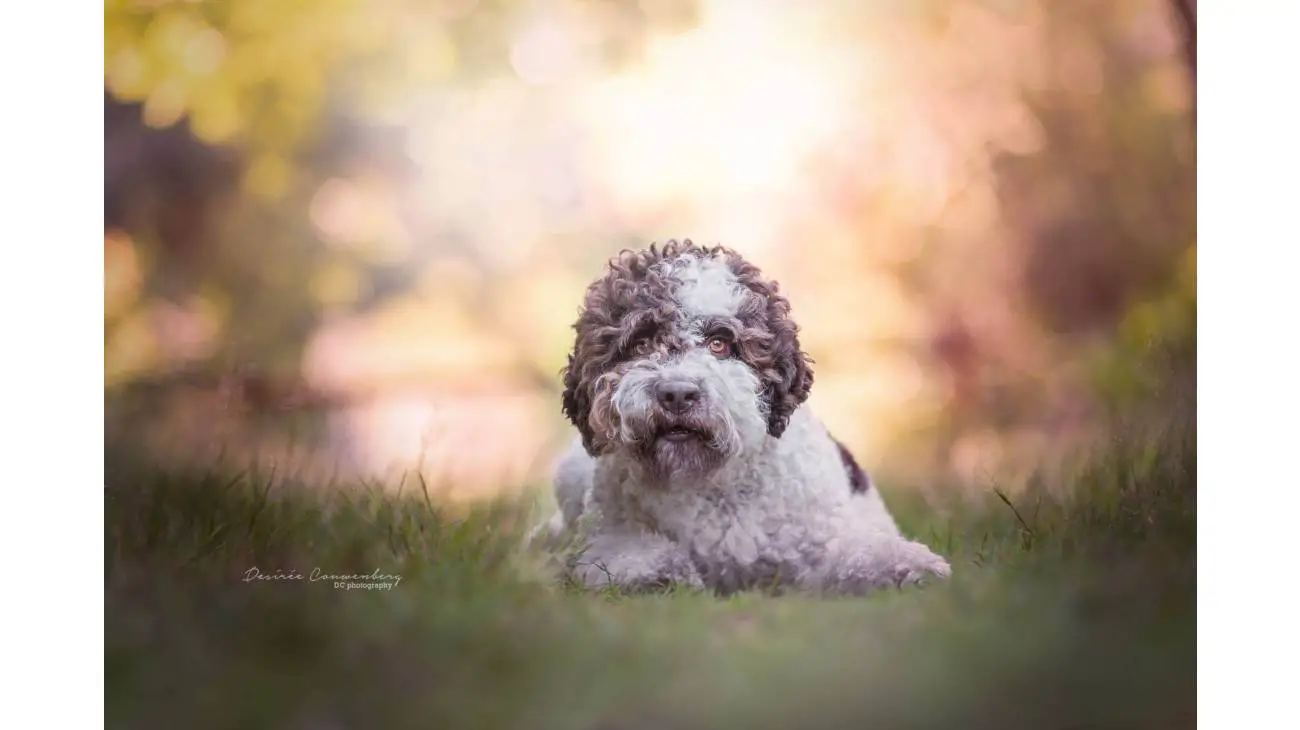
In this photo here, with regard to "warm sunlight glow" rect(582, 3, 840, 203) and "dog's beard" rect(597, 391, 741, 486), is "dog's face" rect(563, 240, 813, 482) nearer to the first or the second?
"dog's beard" rect(597, 391, 741, 486)

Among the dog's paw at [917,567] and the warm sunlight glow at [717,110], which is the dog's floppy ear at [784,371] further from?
the dog's paw at [917,567]

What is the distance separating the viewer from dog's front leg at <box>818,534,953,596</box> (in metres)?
2.83

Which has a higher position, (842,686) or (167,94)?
(167,94)

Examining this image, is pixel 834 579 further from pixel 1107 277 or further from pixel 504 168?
pixel 504 168

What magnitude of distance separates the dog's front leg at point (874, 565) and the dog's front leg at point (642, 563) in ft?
1.21

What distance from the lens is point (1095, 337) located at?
311 cm

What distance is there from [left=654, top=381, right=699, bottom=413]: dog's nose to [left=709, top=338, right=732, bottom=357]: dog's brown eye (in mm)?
135

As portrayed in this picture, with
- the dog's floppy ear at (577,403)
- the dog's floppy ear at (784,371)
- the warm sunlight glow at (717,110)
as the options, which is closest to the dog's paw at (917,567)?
the dog's floppy ear at (784,371)

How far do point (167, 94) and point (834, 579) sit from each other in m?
2.33

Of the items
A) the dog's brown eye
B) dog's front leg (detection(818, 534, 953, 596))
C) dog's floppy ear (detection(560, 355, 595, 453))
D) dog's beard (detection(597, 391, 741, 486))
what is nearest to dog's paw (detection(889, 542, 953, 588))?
dog's front leg (detection(818, 534, 953, 596))

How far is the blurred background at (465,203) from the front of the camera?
2.94 metres

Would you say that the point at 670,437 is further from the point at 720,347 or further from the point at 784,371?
the point at 784,371

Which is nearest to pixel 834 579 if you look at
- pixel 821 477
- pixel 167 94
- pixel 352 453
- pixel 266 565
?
pixel 821 477

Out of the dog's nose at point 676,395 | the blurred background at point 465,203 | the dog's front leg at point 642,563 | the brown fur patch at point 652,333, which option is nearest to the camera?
the dog's nose at point 676,395
